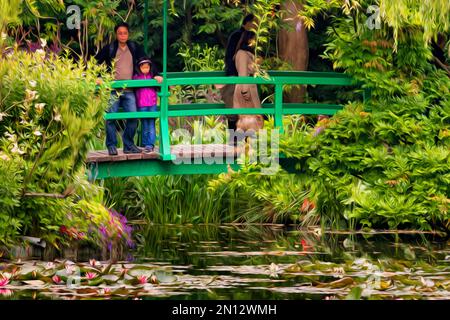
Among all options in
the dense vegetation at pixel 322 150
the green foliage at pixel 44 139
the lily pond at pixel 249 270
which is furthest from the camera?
the dense vegetation at pixel 322 150

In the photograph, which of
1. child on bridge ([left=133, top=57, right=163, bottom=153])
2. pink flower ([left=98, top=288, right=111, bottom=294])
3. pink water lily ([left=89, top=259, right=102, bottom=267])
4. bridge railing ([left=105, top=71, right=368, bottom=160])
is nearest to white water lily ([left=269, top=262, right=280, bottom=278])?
pink water lily ([left=89, top=259, right=102, bottom=267])

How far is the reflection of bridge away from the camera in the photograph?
19.9 meters

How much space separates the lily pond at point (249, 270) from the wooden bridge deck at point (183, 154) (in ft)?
3.22

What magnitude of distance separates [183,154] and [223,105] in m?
1.45

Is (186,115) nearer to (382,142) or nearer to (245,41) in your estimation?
(245,41)

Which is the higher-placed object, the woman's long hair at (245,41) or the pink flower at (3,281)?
the woman's long hair at (245,41)

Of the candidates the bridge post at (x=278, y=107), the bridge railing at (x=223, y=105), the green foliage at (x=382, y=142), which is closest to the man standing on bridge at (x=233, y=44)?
the bridge railing at (x=223, y=105)

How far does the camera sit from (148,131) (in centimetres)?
2038

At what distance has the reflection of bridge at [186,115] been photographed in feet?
65.4

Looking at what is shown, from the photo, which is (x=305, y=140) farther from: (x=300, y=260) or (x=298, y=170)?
(x=300, y=260)

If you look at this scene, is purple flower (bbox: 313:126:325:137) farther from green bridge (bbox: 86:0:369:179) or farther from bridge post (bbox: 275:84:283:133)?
bridge post (bbox: 275:84:283:133)

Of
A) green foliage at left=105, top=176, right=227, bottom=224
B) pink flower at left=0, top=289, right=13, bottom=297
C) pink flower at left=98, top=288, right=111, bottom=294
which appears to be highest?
green foliage at left=105, top=176, right=227, bottom=224

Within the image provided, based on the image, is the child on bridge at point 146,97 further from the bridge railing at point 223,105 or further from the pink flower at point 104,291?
the pink flower at point 104,291
